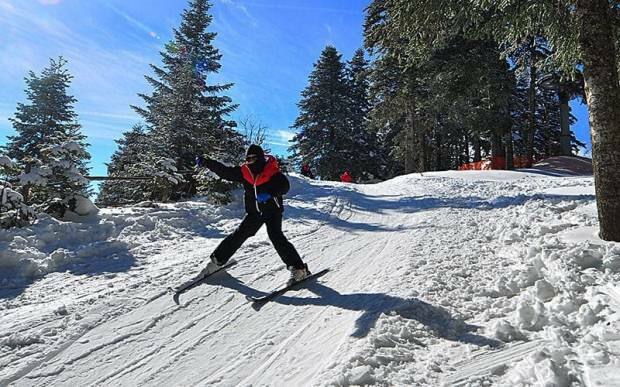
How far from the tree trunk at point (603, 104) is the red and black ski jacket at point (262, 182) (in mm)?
4233

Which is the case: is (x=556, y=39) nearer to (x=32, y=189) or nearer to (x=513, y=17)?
(x=513, y=17)

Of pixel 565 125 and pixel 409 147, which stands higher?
pixel 565 125

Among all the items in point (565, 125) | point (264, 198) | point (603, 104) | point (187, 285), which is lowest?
point (187, 285)

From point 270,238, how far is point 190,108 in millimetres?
12815

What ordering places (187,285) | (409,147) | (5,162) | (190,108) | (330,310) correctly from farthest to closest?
(409,147), (190,108), (5,162), (187,285), (330,310)

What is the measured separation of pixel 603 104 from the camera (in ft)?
17.4

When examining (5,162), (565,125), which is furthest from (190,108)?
(565,125)

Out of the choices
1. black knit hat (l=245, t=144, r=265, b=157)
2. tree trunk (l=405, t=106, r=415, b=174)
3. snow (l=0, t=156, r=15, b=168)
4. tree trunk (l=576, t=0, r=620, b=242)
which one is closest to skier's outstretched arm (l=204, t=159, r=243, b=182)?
black knit hat (l=245, t=144, r=265, b=157)

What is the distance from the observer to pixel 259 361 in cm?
328

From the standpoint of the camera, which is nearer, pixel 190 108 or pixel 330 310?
pixel 330 310

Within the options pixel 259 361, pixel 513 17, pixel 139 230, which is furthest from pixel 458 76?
pixel 259 361

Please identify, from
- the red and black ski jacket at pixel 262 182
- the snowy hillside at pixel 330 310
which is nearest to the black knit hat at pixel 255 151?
the red and black ski jacket at pixel 262 182

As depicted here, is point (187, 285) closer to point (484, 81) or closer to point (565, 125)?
point (484, 81)

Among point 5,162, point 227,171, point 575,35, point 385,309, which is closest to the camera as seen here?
point 385,309
